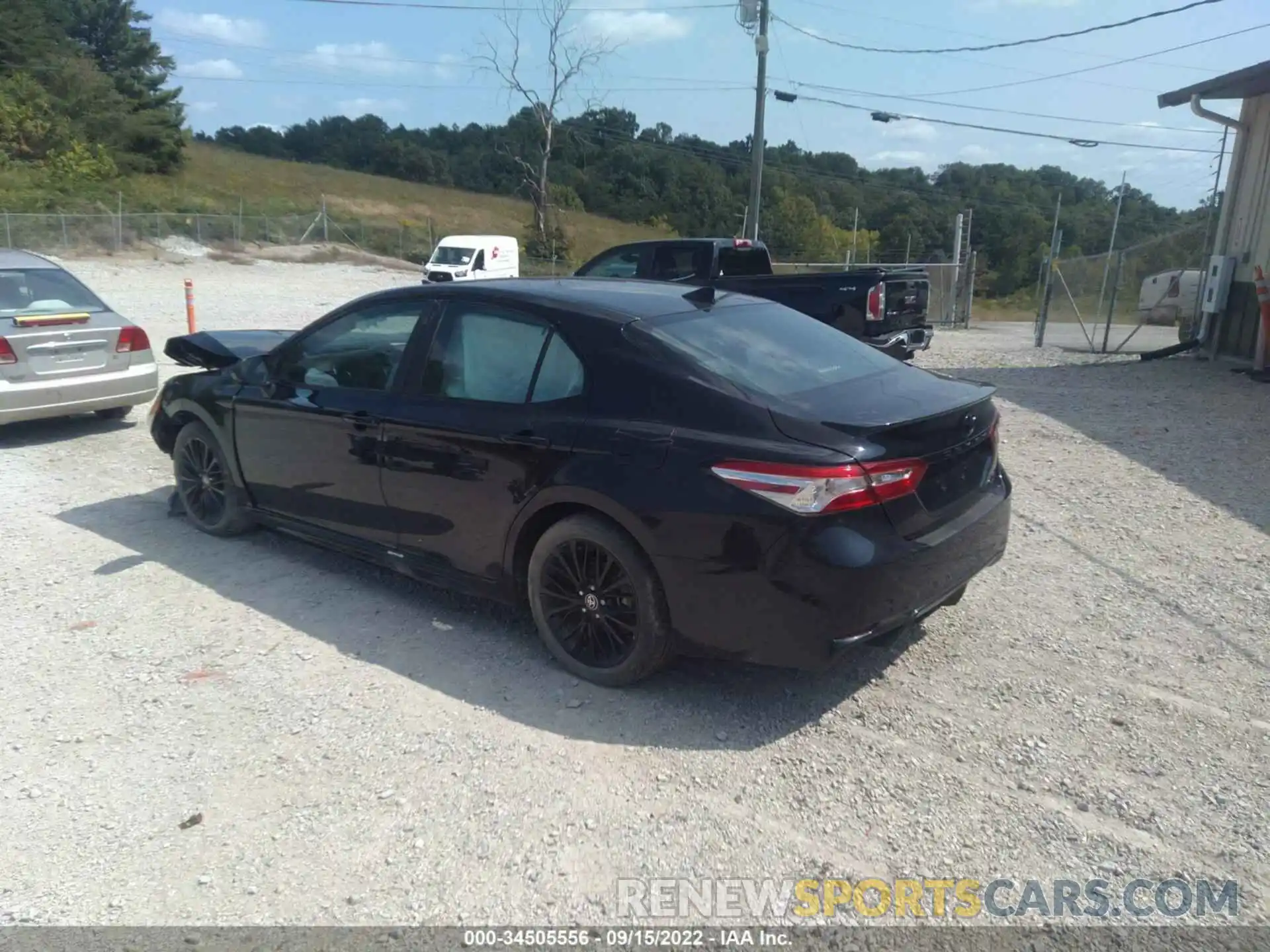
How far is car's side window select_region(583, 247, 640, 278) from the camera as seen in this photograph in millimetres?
13070

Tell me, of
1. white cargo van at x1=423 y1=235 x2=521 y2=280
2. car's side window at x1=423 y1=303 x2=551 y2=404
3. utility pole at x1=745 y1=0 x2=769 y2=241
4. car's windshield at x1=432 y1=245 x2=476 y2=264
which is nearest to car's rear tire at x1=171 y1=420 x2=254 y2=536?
car's side window at x1=423 y1=303 x2=551 y2=404

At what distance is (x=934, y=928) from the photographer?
2.70 meters

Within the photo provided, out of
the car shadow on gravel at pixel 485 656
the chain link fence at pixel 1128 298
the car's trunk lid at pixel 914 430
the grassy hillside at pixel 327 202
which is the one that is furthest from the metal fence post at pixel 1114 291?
the grassy hillside at pixel 327 202

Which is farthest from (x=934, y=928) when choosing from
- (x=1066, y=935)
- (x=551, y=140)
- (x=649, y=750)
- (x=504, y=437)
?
(x=551, y=140)

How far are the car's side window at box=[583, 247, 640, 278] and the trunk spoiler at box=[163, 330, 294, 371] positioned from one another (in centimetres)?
687

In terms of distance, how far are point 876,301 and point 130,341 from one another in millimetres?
7548

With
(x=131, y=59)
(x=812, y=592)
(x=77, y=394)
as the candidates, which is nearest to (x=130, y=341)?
(x=77, y=394)

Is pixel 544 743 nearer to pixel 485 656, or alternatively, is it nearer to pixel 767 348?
pixel 485 656

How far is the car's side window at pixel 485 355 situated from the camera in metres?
4.29

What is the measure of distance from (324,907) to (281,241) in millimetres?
44904

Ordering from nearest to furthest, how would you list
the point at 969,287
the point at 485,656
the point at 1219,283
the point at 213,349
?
1. the point at 485,656
2. the point at 213,349
3. the point at 1219,283
4. the point at 969,287

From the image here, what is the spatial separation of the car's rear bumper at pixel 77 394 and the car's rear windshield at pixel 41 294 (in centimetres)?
62

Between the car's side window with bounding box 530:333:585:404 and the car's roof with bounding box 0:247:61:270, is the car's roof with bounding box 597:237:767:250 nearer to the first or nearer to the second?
the car's roof with bounding box 0:247:61:270

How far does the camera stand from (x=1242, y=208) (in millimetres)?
12984
